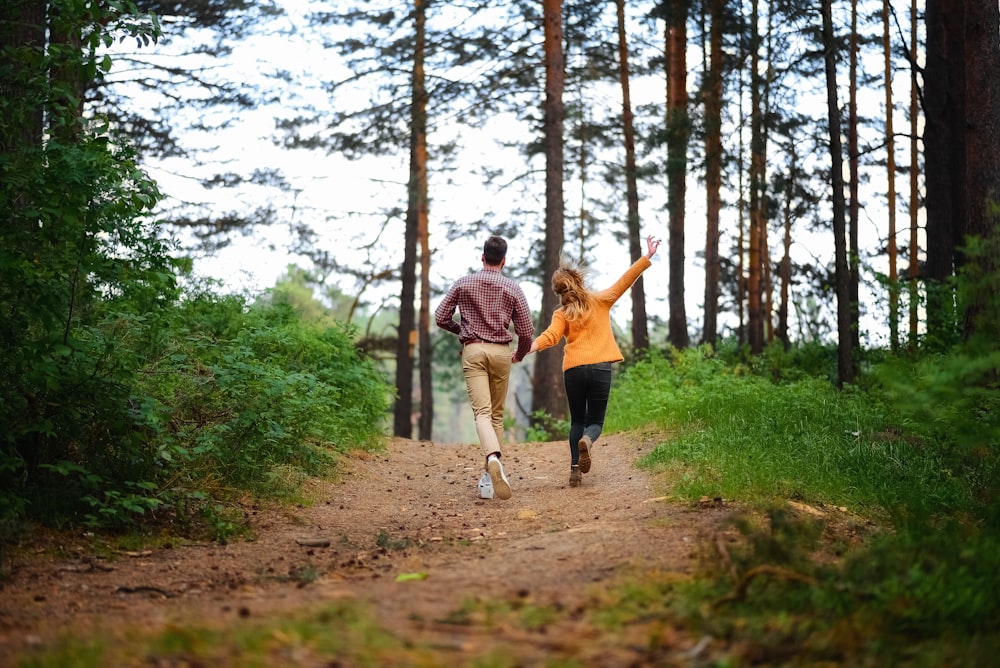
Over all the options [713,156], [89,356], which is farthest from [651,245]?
[713,156]

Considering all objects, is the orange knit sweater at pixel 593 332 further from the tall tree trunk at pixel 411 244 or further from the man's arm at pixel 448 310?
the tall tree trunk at pixel 411 244

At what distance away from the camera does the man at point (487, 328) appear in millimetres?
7820

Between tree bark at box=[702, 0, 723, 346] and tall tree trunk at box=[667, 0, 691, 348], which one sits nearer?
tall tree trunk at box=[667, 0, 691, 348]

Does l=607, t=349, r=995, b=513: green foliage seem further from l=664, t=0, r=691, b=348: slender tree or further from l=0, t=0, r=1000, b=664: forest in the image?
l=664, t=0, r=691, b=348: slender tree

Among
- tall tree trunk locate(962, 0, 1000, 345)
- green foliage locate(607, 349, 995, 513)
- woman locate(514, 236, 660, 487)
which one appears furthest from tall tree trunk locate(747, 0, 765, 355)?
woman locate(514, 236, 660, 487)

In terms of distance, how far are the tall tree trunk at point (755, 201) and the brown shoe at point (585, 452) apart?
11122 millimetres

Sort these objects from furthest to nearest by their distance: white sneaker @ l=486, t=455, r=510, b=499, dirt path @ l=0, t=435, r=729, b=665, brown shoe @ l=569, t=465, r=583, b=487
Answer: brown shoe @ l=569, t=465, r=583, b=487
white sneaker @ l=486, t=455, r=510, b=499
dirt path @ l=0, t=435, r=729, b=665

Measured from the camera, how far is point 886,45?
24.3 m

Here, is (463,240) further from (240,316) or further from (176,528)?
(176,528)

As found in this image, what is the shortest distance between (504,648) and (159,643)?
1.27 meters

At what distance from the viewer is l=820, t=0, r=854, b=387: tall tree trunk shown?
45.1 feet

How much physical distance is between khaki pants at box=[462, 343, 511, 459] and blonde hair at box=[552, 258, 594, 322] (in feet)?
2.33

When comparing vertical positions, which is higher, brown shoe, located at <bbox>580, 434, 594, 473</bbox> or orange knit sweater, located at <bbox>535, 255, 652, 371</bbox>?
orange knit sweater, located at <bbox>535, 255, 652, 371</bbox>

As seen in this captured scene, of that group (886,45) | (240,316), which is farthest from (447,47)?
(886,45)
